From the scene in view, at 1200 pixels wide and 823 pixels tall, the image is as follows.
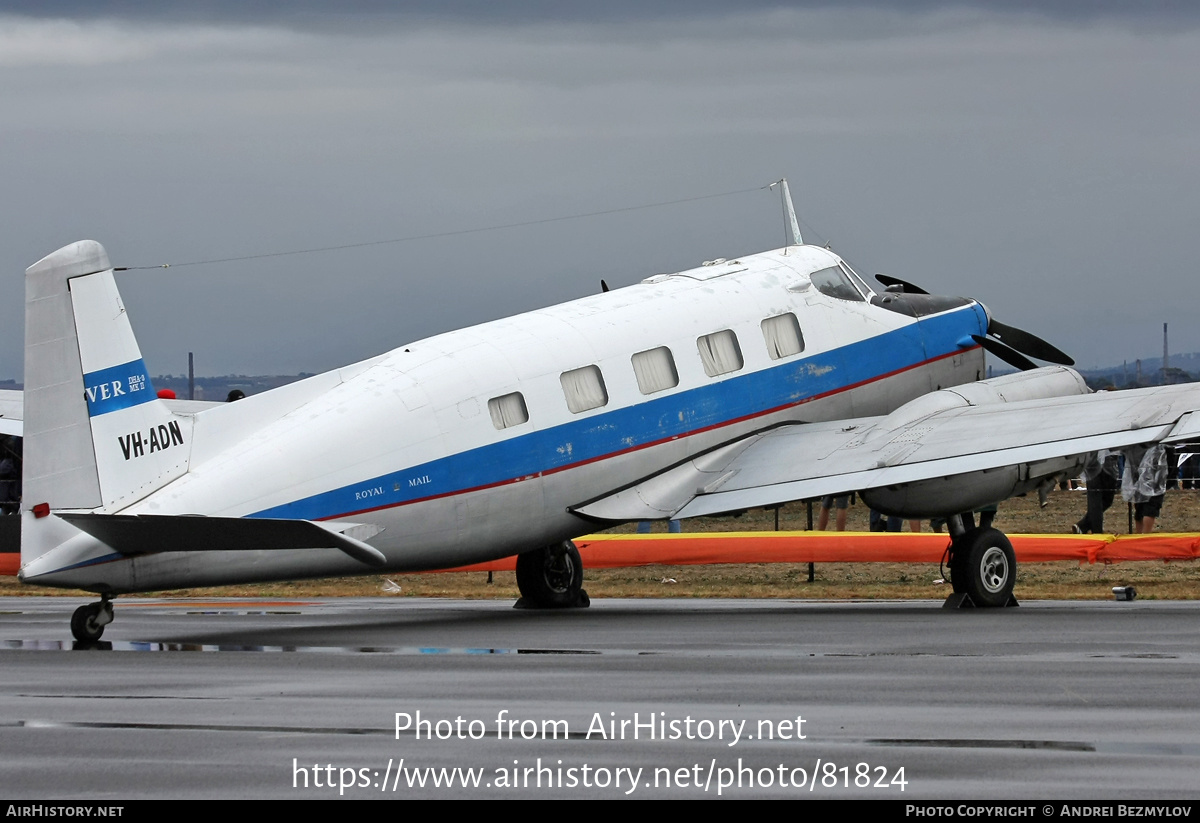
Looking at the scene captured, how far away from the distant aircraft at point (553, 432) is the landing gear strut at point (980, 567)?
33 millimetres

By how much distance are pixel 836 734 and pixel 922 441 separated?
475 inches

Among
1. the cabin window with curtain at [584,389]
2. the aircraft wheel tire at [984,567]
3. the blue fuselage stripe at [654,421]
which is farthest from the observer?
the aircraft wheel tire at [984,567]

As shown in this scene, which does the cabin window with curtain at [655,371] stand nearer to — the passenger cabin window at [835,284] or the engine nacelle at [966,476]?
the engine nacelle at [966,476]

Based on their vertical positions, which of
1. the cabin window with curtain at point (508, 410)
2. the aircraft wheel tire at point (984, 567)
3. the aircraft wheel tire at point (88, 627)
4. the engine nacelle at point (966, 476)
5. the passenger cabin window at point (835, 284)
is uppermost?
the passenger cabin window at point (835, 284)

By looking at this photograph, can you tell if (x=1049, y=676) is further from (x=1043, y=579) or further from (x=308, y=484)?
(x=1043, y=579)

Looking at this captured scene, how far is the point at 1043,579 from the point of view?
107 ft

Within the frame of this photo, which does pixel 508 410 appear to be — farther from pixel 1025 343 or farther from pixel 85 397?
pixel 1025 343

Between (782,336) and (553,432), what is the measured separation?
452 centimetres

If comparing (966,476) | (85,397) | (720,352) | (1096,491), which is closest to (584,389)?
(720,352)

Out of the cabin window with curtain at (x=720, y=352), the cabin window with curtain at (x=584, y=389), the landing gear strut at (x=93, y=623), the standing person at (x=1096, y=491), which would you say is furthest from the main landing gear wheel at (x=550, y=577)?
the standing person at (x=1096, y=491)

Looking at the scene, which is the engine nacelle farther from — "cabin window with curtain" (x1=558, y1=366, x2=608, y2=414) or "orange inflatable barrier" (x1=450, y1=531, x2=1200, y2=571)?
"orange inflatable barrier" (x1=450, y1=531, x2=1200, y2=571)

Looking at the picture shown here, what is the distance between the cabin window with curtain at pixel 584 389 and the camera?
79.7 ft

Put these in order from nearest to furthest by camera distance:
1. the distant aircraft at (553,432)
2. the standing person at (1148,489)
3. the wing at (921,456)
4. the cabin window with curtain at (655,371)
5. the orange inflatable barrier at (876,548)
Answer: the distant aircraft at (553,432) < the wing at (921,456) < the cabin window with curtain at (655,371) < the orange inflatable barrier at (876,548) < the standing person at (1148,489)

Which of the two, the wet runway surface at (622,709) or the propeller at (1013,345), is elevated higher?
the propeller at (1013,345)
